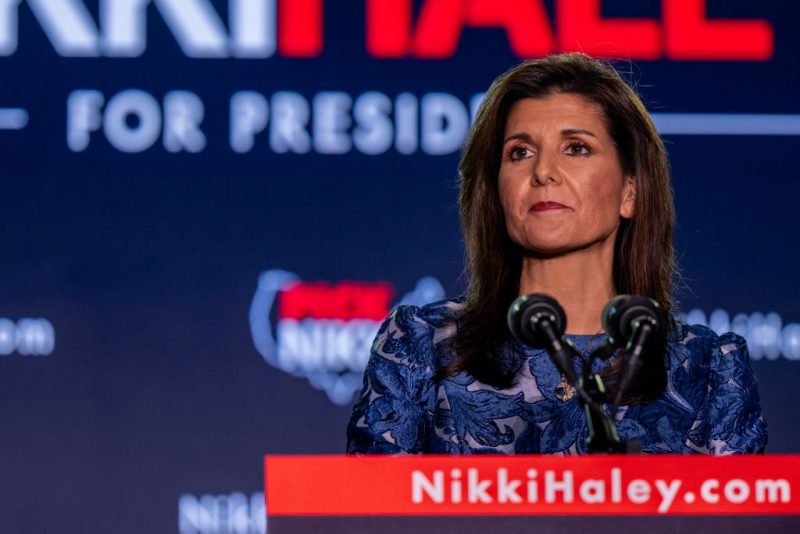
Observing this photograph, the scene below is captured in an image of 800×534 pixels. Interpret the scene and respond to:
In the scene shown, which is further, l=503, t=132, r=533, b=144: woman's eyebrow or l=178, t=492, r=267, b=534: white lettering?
l=178, t=492, r=267, b=534: white lettering

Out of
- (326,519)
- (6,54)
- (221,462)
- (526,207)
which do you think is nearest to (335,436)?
(221,462)

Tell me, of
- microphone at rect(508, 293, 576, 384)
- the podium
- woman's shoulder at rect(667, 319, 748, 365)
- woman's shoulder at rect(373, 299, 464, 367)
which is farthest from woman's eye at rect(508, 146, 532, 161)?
the podium

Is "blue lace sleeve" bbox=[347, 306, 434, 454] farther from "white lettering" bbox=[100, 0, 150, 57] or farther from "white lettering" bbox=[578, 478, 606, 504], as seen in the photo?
"white lettering" bbox=[100, 0, 150, 57]

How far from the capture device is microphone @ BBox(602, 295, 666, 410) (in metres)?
1.42

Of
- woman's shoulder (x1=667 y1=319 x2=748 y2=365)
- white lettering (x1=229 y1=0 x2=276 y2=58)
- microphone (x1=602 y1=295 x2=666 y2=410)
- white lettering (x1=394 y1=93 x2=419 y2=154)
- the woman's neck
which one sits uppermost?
white lettering (x1=229 y1=0 x2=276 y2=58)

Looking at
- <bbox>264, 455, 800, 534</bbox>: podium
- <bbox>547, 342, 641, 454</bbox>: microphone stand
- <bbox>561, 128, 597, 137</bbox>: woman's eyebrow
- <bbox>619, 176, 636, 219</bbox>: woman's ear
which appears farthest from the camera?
<bbox>619, 176, 636, 219</bbox>: woman's ear

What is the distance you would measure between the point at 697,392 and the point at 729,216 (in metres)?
1.71

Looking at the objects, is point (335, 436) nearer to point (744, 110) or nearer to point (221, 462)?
point (221, 462)

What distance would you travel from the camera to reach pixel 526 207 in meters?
2.06

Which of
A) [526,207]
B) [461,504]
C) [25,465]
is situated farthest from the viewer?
[25,465]

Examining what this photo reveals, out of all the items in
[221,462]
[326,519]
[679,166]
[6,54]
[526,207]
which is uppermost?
[6,54]

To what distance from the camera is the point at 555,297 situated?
2.13 metres

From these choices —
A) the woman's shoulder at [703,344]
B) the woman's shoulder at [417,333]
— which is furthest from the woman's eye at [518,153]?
the woman's shoulder at [703,344]

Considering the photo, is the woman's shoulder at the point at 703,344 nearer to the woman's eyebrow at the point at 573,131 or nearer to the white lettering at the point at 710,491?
the woman's eyebrow at the point at 573,131
